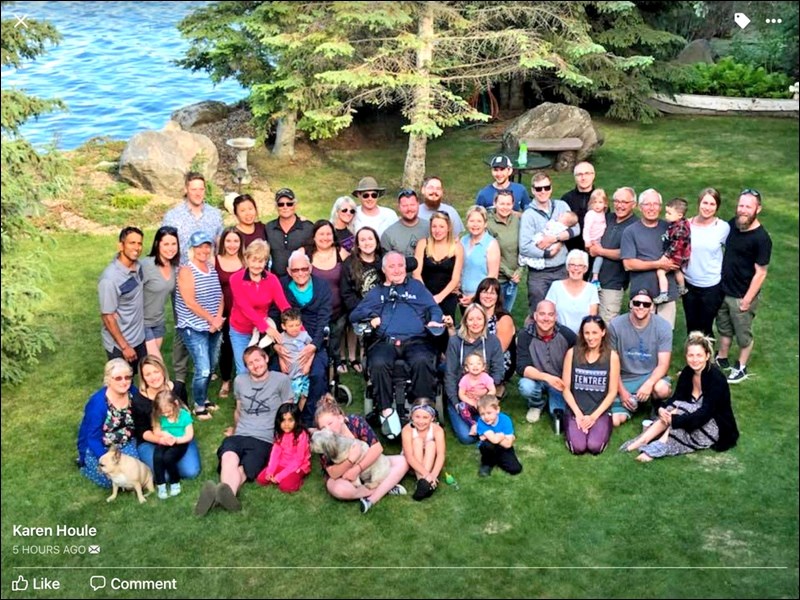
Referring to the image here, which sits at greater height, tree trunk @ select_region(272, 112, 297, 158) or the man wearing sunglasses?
the man wearing sunglasses

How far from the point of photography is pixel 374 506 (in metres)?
5.53

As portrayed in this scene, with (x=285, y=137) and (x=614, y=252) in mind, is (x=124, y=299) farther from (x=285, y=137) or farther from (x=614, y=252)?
(x=285, y=137)

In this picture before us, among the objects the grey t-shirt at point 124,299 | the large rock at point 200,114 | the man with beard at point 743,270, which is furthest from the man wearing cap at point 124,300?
the large rock at point 200,114

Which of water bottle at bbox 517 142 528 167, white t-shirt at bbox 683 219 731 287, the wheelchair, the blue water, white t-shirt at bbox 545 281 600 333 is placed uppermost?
white t-shirt at bbox 683 219 731 287

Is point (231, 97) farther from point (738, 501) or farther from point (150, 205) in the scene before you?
point (738, 501)

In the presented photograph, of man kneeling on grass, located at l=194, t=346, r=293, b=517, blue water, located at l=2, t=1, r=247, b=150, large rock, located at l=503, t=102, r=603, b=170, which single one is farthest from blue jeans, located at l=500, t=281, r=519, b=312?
blue water, located at l=2, t=1, r=247, b=150

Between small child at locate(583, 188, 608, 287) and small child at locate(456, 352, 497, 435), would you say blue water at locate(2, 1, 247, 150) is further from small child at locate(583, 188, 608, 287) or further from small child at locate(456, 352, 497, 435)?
small child at locate(456, 352, 497, 435)

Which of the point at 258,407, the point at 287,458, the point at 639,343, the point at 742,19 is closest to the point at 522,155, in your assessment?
the point at 639,343

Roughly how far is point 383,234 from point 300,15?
5.67 metres

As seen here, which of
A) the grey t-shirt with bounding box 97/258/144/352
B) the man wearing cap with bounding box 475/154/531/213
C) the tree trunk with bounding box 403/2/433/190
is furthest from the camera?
the tree trunk with bounding box 403/2/433/190

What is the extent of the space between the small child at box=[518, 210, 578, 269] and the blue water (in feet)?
47.7

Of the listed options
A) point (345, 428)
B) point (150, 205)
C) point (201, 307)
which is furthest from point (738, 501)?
point (150, 205)

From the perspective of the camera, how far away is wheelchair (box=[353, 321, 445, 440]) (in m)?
6.14

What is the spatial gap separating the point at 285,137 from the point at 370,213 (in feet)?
21.5
